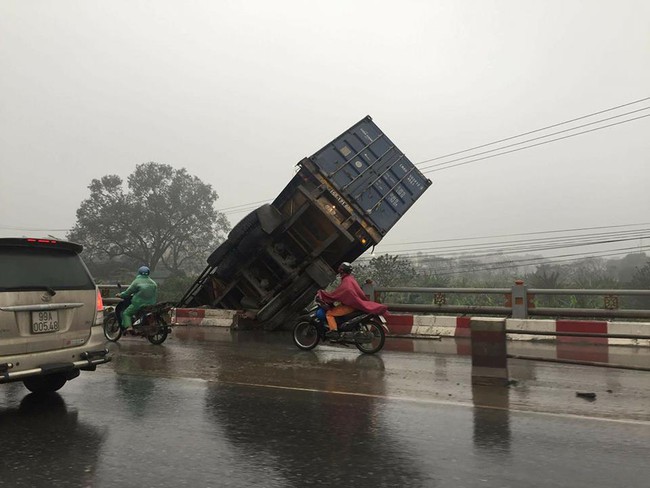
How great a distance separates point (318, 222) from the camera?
1203cm

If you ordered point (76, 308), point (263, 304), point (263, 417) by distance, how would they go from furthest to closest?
point (263, 304) < point (76, 308) < point (263, 417)

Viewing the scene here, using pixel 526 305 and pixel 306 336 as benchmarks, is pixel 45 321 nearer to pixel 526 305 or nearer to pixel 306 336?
pixel 306 336

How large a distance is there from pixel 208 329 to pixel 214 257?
1.99 meters

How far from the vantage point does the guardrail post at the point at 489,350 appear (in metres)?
6.84

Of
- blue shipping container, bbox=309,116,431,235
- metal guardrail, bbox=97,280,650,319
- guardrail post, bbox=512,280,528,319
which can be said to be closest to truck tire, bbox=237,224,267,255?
blue shipping container, bbox=309,116,431,235

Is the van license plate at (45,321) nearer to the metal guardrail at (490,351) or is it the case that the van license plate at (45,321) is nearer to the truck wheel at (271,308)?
the metal guardrail at (490,351)

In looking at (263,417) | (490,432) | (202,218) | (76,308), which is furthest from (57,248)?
(202,218)

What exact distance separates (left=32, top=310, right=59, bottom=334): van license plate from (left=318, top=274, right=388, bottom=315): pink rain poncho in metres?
5.10

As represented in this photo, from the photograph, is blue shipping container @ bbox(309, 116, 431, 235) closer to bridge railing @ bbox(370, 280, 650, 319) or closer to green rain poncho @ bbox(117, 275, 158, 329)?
bridge railing @ bbox(370, 280, 650, 319)

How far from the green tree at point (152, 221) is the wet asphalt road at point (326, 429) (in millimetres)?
50992

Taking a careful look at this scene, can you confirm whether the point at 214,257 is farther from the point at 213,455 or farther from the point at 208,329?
the point at 213,455

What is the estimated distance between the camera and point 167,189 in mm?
59531

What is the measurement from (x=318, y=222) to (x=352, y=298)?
3.22 m

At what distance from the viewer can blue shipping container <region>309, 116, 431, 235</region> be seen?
12.1m
